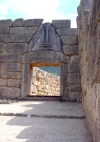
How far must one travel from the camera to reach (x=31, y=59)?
7.20 m

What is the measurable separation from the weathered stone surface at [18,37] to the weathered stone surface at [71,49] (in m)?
1.37

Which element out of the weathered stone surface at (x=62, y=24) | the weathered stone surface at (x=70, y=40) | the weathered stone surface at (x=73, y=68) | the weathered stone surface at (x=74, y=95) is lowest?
the weathered stone surface at (x=74, y=95)

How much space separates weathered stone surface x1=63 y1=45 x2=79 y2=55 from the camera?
7.04 meters

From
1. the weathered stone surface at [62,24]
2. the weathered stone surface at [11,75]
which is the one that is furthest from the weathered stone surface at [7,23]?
the weathered stone surface at [11,75]

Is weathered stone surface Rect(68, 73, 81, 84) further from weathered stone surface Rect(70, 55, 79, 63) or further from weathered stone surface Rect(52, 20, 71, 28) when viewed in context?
weathered stone surface Rect(52, 20, 71, 28)

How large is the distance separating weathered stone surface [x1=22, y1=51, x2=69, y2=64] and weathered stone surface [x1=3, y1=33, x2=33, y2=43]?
65 centimetres

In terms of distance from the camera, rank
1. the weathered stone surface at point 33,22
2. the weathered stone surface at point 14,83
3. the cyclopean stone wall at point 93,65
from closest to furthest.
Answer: the cyclopean stone wall at point 93,65 → the weathered stone surface at point 14,83 → the weathered stone surface at point 33,22

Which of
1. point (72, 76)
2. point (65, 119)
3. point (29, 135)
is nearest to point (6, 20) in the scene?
point (72, 76)

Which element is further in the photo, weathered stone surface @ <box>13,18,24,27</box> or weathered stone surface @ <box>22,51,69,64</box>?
weathered stone surface @ <box>13,18,24,27</box>

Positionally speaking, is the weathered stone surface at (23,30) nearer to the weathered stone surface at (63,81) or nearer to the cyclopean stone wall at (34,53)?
the cyclopean stone wall at (34,53)

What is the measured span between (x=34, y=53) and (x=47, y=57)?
1.68ft

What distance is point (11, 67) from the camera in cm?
730

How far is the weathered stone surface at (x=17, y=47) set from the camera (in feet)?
24.0

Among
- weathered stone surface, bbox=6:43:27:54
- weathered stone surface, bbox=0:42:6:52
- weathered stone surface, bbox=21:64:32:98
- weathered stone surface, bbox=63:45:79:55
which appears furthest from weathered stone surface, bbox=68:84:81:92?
weathered stone surface, bbox=0:42:6:52
